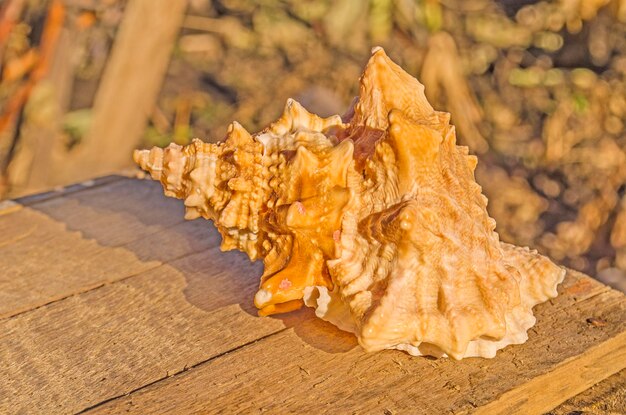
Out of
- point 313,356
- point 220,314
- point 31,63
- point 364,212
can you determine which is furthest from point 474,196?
point 31,63

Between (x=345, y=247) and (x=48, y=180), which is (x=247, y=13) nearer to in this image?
(x=48, y=180)

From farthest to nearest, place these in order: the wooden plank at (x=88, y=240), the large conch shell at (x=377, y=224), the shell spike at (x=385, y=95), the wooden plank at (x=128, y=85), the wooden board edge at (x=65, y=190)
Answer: the wooden plank at (x=128, y=85)
the wooden board edge at (x=65, y=190)
the wooden plank at (x=88, y=240)
the shell spike at (x=385, y=95)
the large conch shell at (x=377, y=224)

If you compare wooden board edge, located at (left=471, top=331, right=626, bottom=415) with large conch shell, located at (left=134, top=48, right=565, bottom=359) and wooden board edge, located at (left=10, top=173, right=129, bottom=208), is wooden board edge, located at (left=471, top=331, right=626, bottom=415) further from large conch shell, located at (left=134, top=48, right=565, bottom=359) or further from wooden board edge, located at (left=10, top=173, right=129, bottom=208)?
wooden board edge, located at (left=10, top=173, right=129, bottom=208)

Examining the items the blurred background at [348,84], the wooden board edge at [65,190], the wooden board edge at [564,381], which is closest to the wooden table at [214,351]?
the wooden board edge at [564,381]

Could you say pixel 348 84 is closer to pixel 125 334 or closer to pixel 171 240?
pixel 171 240

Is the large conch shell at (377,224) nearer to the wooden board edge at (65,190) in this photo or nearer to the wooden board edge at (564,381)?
the wooden board edge at (564,381)

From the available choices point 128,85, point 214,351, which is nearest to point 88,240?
point 214,351

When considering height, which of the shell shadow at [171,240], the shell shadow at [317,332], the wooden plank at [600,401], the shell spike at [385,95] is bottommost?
the shell shadow at [171,240]

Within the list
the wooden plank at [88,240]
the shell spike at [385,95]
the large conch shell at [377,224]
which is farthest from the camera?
the wooden plank at [88,240]

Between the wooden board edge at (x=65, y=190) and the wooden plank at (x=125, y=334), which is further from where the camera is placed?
the wooden board edge at (x=65, y=190)
